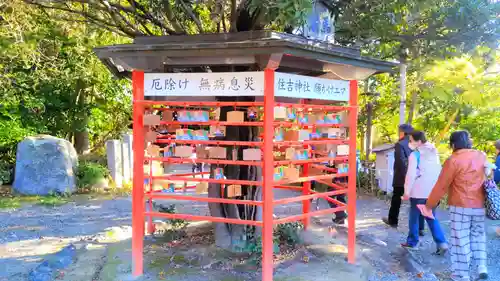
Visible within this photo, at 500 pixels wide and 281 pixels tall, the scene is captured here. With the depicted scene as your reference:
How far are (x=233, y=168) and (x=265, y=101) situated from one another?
1.91 metres

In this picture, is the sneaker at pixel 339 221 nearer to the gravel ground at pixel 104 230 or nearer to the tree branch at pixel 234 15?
the gravel ground at pixel 104 230

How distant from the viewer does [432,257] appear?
6.29 metres

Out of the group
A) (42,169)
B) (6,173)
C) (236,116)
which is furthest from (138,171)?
(6,173)

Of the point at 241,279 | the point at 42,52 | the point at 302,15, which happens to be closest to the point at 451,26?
the point at 302,15

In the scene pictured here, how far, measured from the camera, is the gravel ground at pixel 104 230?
19.2ft

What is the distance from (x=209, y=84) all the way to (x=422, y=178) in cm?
353

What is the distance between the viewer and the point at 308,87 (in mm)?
5000

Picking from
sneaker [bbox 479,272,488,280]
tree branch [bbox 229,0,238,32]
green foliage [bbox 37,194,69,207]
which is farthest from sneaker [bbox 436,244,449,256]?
green foliage [bbox 37,194,69,207]

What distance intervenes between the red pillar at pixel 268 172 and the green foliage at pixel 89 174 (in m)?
8.69

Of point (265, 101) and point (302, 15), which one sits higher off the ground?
point (302, 15)

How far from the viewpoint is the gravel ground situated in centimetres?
587

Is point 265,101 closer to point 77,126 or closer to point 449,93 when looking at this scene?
point 449,93

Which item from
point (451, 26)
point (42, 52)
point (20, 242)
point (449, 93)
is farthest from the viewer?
point (42, 52)

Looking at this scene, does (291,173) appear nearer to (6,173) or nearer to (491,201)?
(491,201)
